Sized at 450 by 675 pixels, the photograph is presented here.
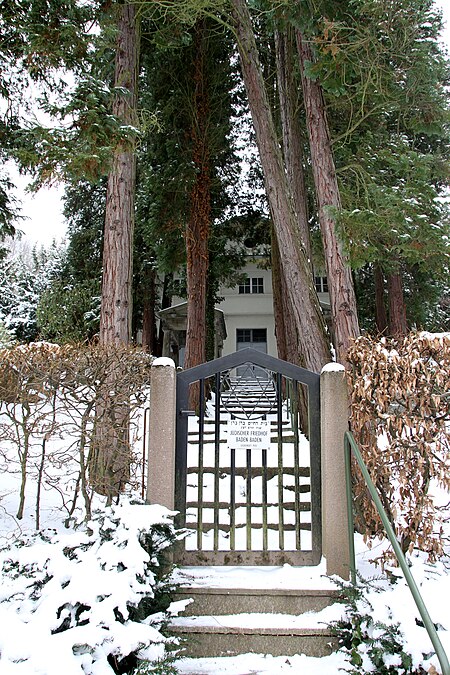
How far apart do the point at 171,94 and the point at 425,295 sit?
1132 centimetres

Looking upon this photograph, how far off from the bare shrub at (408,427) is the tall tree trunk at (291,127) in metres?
A: 5.50

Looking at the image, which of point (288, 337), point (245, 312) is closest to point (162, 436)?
point (288, 337)

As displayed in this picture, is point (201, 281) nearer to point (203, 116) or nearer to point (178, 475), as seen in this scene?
point (203, 116)

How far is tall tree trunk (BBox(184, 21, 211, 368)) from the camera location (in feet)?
37.1

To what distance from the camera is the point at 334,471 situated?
398cm

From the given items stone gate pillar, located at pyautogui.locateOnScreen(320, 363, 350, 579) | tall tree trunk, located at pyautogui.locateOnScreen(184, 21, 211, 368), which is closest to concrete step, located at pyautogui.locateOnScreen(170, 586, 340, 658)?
stone gate pillar, located at pyautogui.locateOnScreen(320, 363, 350, 579)

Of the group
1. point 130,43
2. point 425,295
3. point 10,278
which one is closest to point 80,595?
point 130,43

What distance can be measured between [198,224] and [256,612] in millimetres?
9487

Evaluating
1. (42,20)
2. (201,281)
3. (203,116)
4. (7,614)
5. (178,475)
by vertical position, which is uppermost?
(203,116)

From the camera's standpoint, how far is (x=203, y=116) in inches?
470

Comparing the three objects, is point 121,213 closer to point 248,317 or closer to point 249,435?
point 249,435

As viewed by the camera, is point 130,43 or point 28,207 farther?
point 28,207

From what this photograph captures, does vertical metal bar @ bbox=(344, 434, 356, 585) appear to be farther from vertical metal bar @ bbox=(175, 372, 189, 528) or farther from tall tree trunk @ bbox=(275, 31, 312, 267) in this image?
tall tree trunk @ bbox=(275, 31, 312, 267)

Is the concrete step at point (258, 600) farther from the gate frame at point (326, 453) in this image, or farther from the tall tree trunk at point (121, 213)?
the tall tree trunk at point (121, 213)
